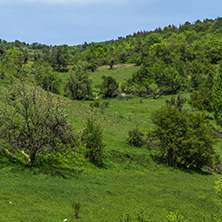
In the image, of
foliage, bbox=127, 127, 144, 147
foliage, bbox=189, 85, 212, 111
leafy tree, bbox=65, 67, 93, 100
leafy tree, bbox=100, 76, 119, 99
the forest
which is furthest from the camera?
leafy tree, bbox=100, 76, 119, 99

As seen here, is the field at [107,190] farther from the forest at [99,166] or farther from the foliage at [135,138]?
the foliage at [135,138]

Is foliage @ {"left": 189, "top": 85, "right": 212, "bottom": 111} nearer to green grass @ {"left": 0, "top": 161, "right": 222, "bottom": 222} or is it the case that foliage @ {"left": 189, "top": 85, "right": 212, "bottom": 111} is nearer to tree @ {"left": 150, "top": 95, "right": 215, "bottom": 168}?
tree @ {"left": 150, "top": 95, "right": 215, "bottom": 168}

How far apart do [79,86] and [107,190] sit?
7577 centimetres

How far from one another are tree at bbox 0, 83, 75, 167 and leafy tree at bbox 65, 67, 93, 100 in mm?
71928

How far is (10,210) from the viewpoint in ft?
52.8

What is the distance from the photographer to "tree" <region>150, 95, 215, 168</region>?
3788cm

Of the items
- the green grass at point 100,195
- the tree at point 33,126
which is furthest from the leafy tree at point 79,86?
the tree at point 33,126

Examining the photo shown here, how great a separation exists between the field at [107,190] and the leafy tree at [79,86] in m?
58.5

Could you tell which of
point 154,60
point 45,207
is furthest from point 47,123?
point 154,60

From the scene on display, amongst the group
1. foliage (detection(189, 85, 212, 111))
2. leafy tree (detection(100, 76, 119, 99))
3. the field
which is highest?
leafy tree (detection(100, 76, 119, 99))

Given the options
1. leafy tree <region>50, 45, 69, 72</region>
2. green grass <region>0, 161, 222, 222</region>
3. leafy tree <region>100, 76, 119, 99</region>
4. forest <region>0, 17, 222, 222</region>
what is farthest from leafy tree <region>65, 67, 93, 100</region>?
green grass <region>0, 161, 222, 222</region>

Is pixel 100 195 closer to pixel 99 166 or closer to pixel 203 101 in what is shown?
pixel 99 166

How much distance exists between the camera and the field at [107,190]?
17938mm

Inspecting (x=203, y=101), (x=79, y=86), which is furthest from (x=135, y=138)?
(x=79, y=86)
